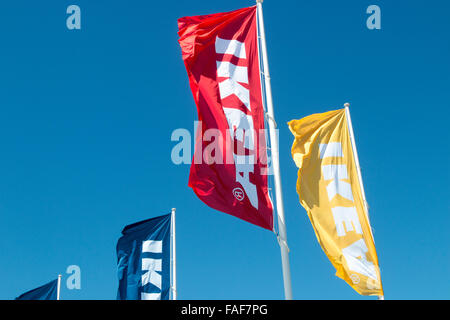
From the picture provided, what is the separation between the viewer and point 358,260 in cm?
1170

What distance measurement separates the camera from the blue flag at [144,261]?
18703mm

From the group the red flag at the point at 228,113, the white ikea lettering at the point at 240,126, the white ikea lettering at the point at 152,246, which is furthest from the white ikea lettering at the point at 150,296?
the white ikea lettering at the point at 240,126

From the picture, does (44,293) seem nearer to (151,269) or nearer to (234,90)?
(151,269)

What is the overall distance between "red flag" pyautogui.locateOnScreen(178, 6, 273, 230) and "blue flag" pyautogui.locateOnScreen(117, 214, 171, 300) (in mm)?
11057

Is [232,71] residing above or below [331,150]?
above

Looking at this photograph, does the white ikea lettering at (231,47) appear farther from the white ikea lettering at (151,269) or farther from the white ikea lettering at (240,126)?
the white ikea lettering at (151,269)

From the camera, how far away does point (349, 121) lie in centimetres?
1475

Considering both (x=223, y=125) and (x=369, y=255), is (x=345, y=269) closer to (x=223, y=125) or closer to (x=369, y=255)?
(x=369, y=255)

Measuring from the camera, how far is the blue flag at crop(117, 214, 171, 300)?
1870 cm

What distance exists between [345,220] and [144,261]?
10.1m

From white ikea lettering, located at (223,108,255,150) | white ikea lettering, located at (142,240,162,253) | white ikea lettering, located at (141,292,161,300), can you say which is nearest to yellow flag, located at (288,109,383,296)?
white ikea lettering, located at (223,108,255,150)

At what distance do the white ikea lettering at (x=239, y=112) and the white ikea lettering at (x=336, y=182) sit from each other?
3906 mm

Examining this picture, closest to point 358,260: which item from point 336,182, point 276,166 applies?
point 336,182
